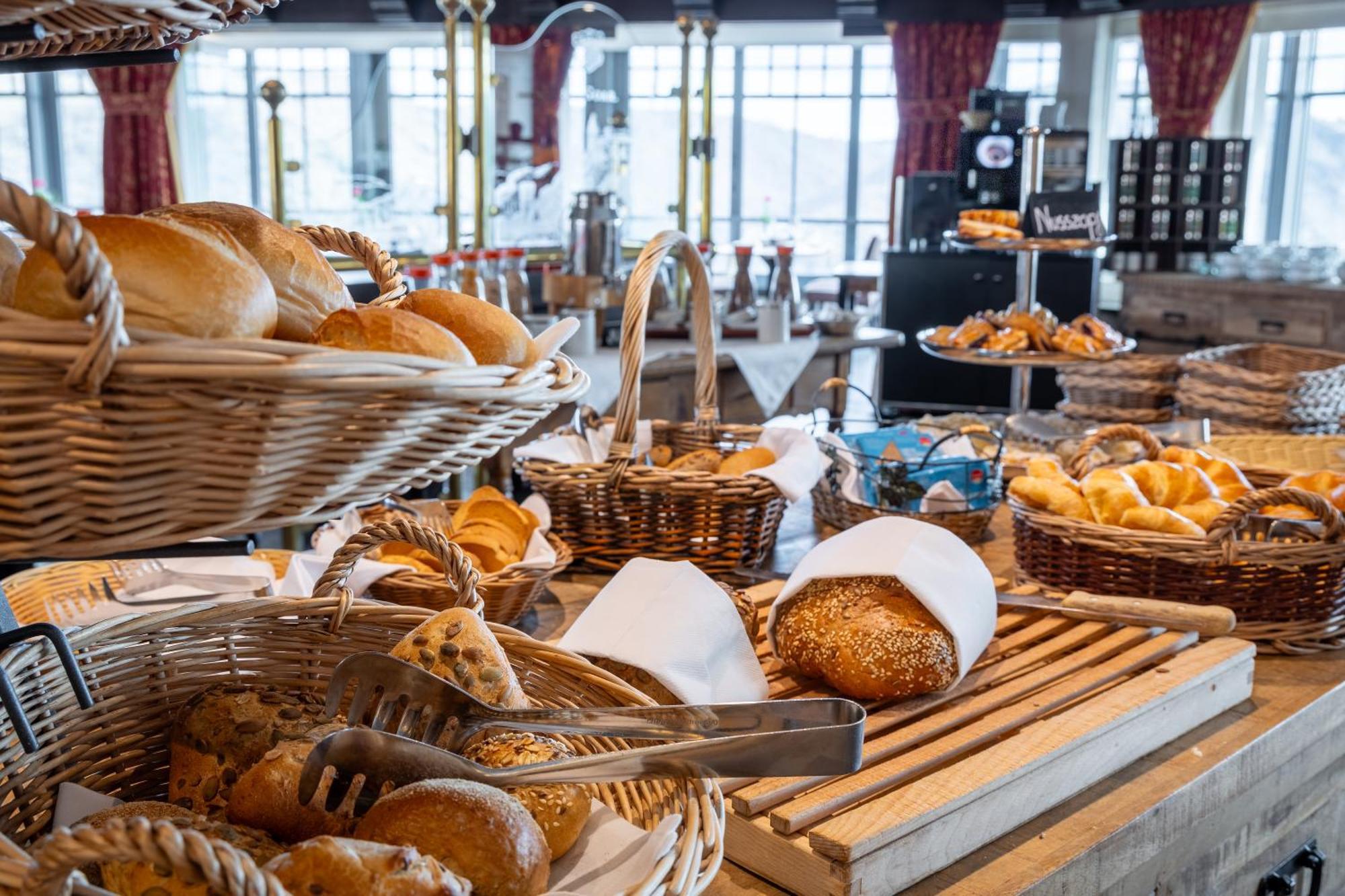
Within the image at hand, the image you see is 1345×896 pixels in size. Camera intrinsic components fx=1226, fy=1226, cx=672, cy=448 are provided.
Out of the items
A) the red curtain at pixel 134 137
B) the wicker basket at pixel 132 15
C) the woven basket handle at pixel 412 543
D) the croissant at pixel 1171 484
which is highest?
the red curtain at pixel 134 137

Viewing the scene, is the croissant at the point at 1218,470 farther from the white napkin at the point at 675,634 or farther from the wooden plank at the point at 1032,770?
the white napkin at the point at 675,634

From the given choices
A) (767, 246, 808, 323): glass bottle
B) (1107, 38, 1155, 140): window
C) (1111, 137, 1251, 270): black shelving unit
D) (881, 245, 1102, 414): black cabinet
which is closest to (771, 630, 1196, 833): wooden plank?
(767, 246, 808, 323): glass bottle

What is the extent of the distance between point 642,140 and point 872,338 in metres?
7.04

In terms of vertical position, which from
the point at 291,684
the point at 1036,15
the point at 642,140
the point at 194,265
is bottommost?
the point at 291,684

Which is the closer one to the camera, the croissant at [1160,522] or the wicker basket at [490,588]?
the wicker basket at [490,588]

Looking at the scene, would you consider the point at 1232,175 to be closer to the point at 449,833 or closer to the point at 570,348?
the point at 570,348

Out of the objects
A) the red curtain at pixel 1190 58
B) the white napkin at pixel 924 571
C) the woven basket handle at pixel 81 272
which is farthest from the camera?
the red curtain at pixel 1190 58

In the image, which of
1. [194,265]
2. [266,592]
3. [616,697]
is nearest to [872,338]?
[266,592]

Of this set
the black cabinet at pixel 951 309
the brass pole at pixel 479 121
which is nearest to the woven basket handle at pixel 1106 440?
the brass pole at pixel 479 121

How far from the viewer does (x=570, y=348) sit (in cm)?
315

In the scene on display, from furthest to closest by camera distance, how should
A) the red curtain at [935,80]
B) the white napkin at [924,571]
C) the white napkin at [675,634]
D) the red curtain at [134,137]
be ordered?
1. the red curtain at [134,137]
2. the red curtain at [935,80]
3. the white napkin at [924,571]
4. the white napkin at [675,634]

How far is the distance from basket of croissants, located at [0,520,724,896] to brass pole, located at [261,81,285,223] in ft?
6.91

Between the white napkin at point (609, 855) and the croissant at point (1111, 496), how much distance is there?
0.94m

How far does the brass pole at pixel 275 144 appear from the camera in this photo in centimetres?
288
